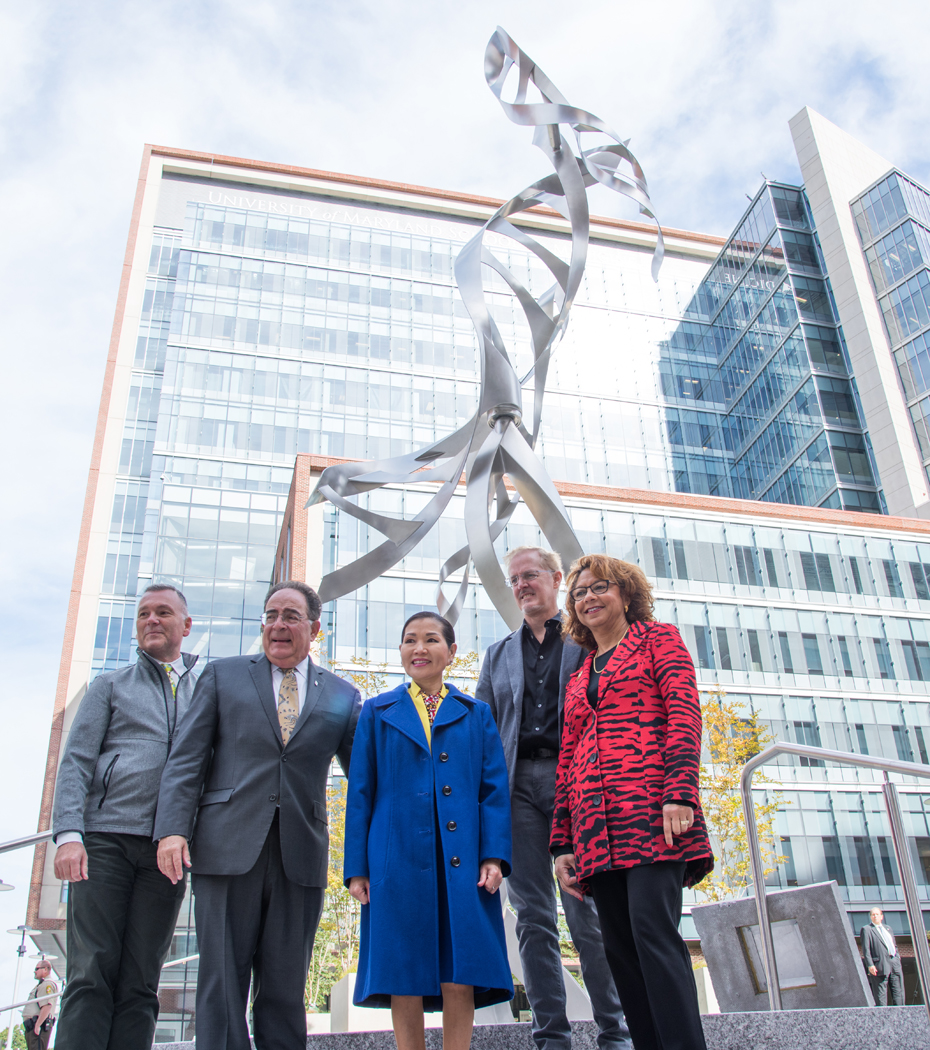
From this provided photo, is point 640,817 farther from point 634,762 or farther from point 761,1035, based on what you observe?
point 761,1035

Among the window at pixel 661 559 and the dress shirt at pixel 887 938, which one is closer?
the dress shirt at pixel 887 938

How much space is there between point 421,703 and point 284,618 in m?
0.58

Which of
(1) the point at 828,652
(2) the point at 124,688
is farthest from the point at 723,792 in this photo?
(1) the point at 828,652

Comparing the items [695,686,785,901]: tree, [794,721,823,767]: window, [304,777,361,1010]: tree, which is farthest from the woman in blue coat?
[794,721,823,767]: window

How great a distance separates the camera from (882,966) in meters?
9.16

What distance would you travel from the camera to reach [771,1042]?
3539 mm

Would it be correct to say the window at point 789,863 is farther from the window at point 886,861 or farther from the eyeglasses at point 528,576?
the eyeglasses at point 528,576

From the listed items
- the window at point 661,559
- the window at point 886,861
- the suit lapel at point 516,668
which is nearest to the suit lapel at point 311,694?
the suit lapel at point 516,668

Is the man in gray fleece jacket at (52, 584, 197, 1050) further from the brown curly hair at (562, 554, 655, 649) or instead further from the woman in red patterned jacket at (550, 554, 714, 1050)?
the brown curly hair at (562, 554, 655, 649)

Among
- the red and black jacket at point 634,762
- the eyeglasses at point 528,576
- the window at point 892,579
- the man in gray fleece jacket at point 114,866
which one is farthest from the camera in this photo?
the window at point 892,579

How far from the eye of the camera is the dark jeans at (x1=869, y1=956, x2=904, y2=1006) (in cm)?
917

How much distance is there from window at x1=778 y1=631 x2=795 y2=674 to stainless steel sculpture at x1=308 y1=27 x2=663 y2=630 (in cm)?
2868

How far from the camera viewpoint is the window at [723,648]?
1299 inches

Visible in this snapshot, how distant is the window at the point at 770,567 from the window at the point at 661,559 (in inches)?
151
